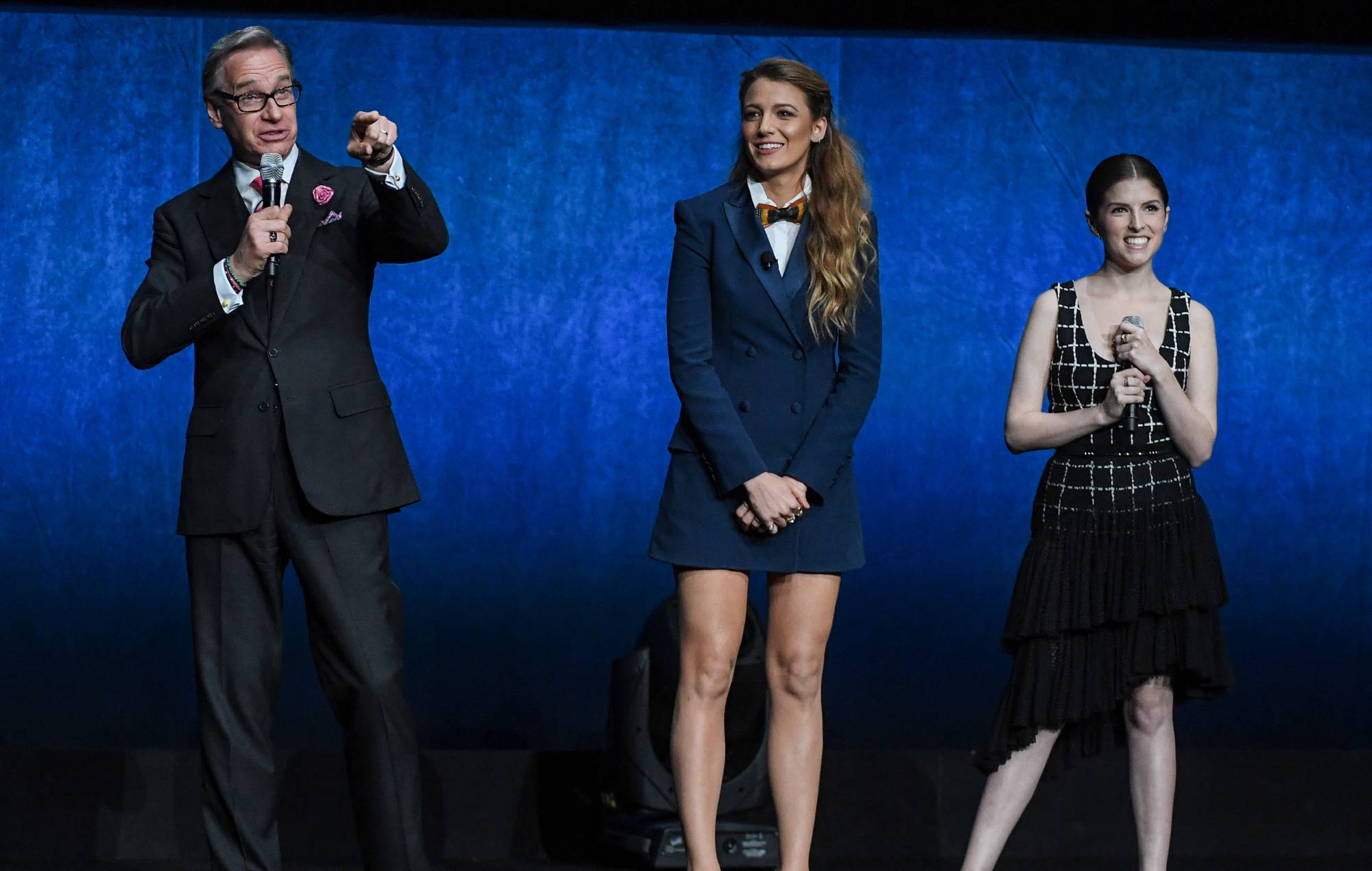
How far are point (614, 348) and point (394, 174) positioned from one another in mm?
1660

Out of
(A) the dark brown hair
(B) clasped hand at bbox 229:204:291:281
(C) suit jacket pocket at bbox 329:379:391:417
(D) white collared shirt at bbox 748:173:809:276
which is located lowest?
(C) suit jacket pocket at bbox 329:379:391:417

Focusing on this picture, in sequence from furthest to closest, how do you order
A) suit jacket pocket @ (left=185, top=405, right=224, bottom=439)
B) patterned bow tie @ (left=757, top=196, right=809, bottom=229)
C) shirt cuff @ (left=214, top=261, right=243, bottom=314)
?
patterned bow tie @ (left=757, top=196, right=809, bottom=229)
suit jacket pocket @ (left=185, top=405, right=224, bottom=439)
shirt cuff @ (left=214, top=261, right=243, bottom=314)

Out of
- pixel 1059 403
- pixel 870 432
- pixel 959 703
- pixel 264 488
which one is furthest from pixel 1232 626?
pixel 264 488

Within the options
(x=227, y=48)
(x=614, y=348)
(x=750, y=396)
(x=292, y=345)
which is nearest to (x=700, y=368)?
(x=750, y=396)

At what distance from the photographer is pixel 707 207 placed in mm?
2855

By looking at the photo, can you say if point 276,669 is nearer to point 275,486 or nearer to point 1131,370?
point 275,486

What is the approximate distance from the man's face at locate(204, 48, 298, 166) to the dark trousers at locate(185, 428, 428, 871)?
497 millimetres

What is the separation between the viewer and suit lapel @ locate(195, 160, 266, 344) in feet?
9.03

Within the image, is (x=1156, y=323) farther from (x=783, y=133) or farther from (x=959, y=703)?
(x=959, y=703)

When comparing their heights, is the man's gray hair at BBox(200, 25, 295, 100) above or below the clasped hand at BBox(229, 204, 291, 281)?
above

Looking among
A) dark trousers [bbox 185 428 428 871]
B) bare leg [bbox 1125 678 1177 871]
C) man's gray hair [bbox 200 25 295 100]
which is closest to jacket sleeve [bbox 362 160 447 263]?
man's gray hair [bbox 200 25 295 100]

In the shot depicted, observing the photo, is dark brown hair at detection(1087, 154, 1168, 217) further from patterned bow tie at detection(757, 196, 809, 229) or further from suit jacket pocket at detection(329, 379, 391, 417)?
suit jacket pocket at detection(329, 379, 391, 417)

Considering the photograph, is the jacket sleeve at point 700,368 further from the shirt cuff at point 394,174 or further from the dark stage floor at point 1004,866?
the dark stage floor at point 1004,866

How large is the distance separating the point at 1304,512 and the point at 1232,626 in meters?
0.37
